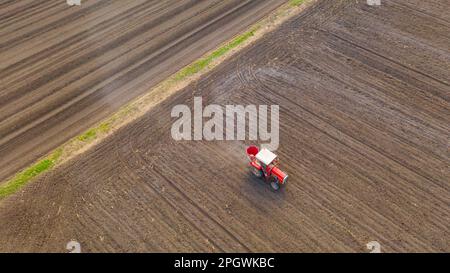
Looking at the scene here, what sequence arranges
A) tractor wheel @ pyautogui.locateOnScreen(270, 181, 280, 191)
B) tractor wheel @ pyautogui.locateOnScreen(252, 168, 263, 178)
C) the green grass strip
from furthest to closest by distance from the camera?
the green grass strip, tractor wheel @ pyautogui.locateOnScreen(252, 168, 263, 178), tractor wheel @ pyautogui.locateOnScreen(270, 181, 280, 191)

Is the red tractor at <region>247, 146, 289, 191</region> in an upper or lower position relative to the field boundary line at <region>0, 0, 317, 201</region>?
lower

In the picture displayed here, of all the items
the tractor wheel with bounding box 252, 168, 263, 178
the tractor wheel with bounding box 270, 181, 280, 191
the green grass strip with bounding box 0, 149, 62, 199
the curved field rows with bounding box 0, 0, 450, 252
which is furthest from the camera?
the green grass strip with bounding box 0, 149, 62, 199

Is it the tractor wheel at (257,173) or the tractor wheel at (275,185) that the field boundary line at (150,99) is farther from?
the tractor wheel at (275,185)

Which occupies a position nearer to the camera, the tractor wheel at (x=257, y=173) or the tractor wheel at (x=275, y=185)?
the tractor wheel at (x=275, y=185)

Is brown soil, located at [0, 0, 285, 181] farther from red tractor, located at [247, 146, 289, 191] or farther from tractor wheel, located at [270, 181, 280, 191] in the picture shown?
tractor wheel, located at [270, 181, 280, 191]

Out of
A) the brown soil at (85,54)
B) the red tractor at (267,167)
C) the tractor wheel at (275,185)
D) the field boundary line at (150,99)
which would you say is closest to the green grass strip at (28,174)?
the field boundary line at (150,99)

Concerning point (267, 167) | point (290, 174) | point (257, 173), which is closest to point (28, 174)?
point (257, 173)

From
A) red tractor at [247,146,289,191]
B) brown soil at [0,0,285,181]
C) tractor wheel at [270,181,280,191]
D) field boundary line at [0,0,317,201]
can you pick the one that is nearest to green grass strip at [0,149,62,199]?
field boundary line at [0,0,317,201]
